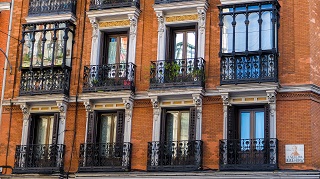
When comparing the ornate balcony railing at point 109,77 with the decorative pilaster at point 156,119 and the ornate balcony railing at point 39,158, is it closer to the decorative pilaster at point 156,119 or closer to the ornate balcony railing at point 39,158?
the decorative pilaster at point 156,119

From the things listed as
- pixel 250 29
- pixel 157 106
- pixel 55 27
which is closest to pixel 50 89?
pixel 55 27

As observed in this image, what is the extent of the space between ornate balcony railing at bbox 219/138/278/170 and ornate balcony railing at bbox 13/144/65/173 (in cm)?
638

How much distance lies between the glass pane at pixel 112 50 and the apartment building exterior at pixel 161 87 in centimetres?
4

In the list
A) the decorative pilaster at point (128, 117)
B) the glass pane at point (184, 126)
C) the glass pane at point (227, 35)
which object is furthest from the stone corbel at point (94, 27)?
the glass pane at point (227, 35)

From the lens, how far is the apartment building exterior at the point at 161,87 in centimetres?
2300

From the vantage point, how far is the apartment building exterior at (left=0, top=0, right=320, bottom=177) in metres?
23.0

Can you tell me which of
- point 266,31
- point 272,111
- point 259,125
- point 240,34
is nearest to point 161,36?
point 240,34

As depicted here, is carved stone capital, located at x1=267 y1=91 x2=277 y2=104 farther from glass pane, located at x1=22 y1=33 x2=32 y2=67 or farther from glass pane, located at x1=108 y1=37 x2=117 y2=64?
glass pane, located at x1=22 y1=33 x2=32 y2=67

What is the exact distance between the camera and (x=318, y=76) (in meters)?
23.5

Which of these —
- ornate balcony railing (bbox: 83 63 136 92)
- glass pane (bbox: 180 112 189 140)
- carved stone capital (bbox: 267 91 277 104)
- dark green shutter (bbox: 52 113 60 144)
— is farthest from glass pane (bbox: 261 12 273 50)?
dark green shutter (bbox: 52 113 60 144)

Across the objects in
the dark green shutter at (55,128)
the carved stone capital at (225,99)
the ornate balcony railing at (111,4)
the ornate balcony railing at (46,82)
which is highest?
the ornate balcony railing at (111,4)

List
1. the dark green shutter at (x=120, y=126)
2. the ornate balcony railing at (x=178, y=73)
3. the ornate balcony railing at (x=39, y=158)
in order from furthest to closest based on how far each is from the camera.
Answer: the ornate balcony railing at (x=39, y=158), the dark green shutter at (x=120, y=126), the ornate balcony railing at (x=178, y=73)

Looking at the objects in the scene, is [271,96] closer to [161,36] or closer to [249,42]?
[249,42]

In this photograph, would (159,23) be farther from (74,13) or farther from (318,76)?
(318,76)
